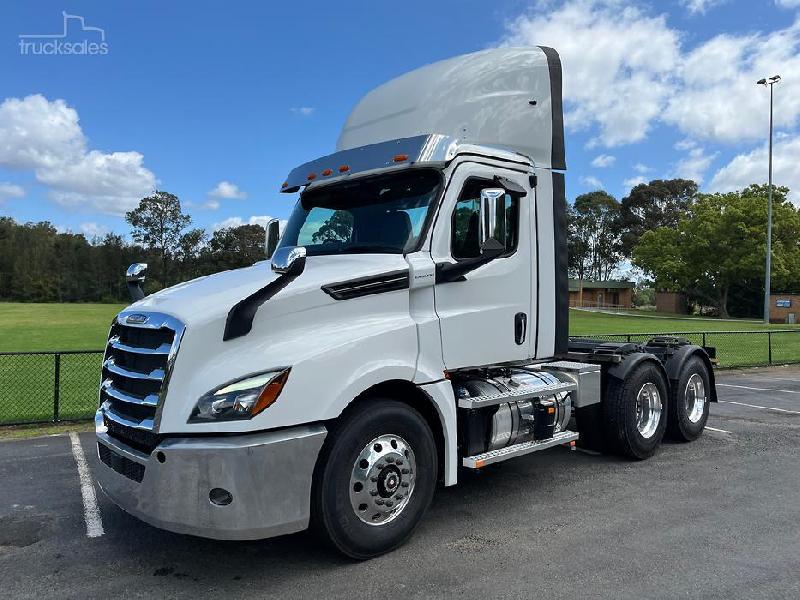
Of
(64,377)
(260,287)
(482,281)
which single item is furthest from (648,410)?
(64,377)

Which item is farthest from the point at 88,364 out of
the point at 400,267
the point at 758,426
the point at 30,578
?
the point at 758,426

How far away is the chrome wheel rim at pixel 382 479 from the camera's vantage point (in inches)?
161

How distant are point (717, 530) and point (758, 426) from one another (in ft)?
15.8

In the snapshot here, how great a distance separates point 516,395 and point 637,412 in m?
Result: 2.35

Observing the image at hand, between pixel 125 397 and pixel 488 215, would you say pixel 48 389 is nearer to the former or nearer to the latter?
pixel 125 397

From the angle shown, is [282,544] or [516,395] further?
[516,395]

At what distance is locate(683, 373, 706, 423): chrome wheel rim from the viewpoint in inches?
303

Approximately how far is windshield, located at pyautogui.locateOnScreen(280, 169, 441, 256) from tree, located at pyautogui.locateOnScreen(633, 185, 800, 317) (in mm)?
55450

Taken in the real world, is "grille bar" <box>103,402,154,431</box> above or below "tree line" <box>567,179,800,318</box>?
below

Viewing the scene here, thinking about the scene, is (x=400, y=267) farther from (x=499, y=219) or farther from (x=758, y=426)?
(x=758, y=426)

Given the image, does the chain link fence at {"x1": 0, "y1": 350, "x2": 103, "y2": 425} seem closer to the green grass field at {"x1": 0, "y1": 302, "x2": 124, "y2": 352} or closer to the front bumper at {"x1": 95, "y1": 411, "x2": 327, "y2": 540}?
the green grass field at {"x1": 0, "y1": 302, "x2": 124, "y2": 352}

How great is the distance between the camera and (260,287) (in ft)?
13.2

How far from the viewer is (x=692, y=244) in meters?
57.2

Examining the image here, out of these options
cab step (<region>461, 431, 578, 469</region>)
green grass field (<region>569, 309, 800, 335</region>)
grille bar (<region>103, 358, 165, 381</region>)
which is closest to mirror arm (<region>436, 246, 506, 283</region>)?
cab step (<region>461, 431, 578, 469</region>)
